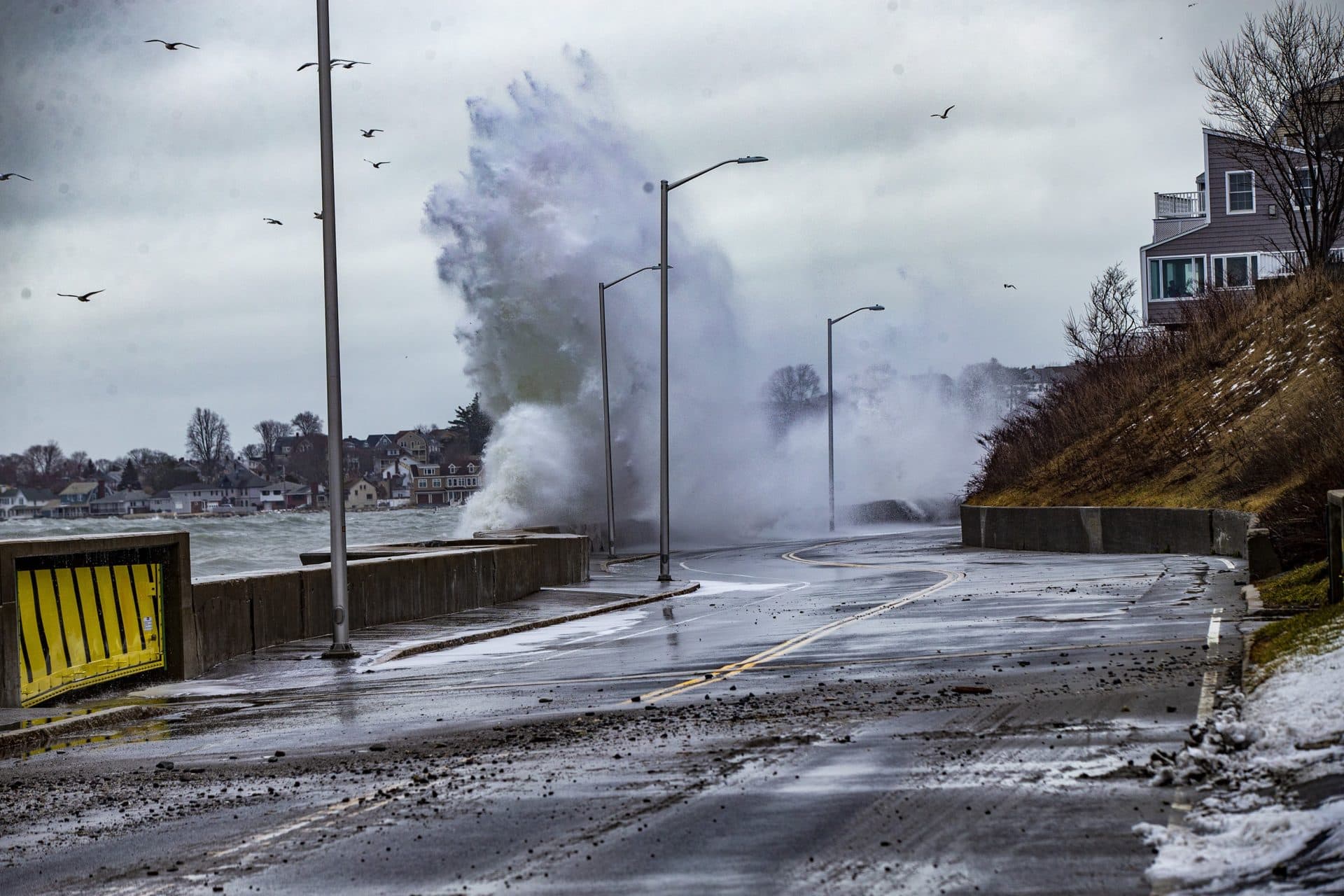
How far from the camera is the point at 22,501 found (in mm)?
152250

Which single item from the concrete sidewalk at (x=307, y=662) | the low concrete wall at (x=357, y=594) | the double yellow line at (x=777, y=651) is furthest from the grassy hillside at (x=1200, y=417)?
the low concrete wall at (x=357, y=594)

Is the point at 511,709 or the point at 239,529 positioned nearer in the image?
the point at 511,709

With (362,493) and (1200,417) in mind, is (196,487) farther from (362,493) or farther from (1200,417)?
(1200,417)

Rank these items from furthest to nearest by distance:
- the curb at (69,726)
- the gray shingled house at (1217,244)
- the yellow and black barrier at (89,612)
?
→ the gray shingled house at (1217,244) → the yellow and black barrier at (89,612) → the curb at (69,726)

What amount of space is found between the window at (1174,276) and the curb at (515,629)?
33344mm

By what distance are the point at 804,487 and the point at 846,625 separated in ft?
163

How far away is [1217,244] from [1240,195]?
1.91 m

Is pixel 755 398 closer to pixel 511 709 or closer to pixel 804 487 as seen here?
pixel 804 487

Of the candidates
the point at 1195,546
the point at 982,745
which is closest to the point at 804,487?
the point at 1195,546

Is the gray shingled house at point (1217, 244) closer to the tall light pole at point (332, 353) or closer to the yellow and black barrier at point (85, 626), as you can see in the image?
the tall light pole at point (332, 353)

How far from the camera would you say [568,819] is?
25.3 ft

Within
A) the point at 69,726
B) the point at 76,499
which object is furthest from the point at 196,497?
the point at 69,726

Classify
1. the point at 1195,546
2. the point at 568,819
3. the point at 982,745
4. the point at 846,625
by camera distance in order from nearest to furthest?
1. the point at 568,819
2. the point at 982,745
3. the point at 846,625
4. the point at 1195,546

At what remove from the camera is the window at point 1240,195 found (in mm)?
54906
